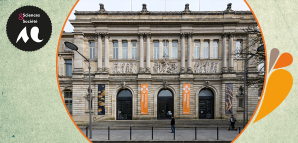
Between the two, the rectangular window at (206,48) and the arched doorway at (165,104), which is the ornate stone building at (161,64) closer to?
the arched doorway at (165,104)

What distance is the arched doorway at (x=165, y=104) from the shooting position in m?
19.2

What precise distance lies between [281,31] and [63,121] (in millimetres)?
11580

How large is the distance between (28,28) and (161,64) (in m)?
14.7

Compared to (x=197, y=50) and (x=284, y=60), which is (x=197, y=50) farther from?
(x=284, y=60)

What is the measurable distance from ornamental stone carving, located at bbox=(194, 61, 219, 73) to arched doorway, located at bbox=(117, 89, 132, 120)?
968 cm

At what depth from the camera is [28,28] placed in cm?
731

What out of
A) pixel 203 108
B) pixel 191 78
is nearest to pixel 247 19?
pixel 191 78

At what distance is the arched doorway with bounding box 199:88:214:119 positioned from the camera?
19.3 metres

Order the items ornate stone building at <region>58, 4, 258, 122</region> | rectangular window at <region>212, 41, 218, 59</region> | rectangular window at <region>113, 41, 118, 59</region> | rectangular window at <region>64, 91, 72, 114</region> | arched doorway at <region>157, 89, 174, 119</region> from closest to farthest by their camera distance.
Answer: arched doorway at <region>157, 89, 174, 119</region> → ornate stone building at <region>58, 4, 258, 122</region> → rectangular window at <region>212, 41, 218, 59</region> → rectangular window at <region>113, 41, 118, 59</region> → rectangular window at <region>64, 91, 72, 114</region>

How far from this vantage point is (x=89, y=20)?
20.6 metres

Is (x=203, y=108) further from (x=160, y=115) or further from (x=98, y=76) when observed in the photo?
(x=98, y=76)

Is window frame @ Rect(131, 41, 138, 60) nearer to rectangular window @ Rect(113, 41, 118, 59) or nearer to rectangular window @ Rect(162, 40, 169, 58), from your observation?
rectangular window @ Rect(113, 41, 118, 59)

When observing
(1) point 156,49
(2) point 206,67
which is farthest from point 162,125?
(1) point 156,49

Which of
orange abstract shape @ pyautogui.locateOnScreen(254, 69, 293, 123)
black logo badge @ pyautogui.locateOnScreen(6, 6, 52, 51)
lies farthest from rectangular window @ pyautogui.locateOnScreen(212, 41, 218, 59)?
black logo badge @ pyautogui.locateOnScreen(6, 6, 52, 51)
